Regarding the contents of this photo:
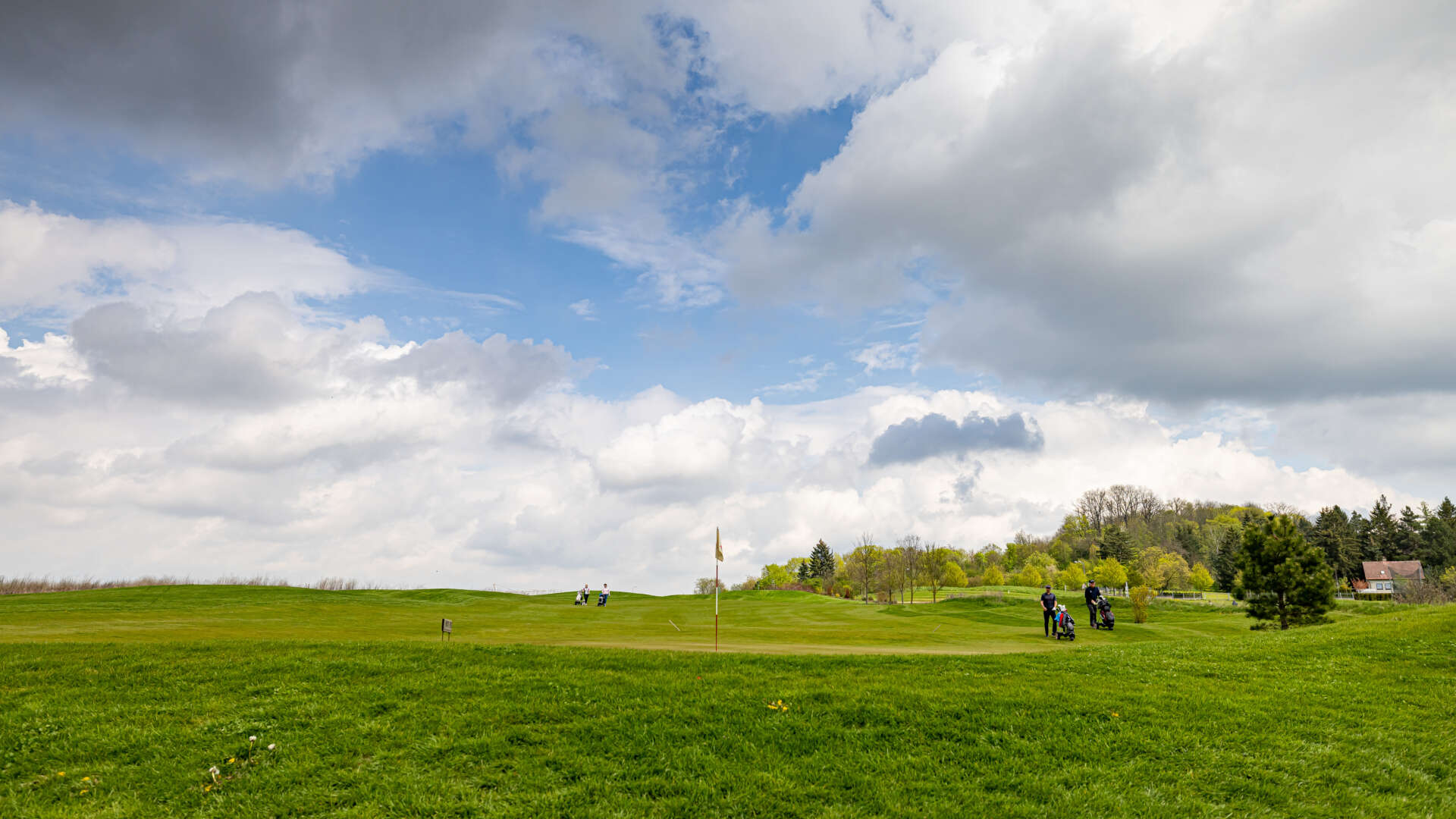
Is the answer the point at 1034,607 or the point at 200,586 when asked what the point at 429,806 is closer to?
the point at 200,586

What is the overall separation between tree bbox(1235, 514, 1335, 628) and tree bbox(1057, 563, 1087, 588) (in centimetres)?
5880

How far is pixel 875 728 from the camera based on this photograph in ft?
35.6

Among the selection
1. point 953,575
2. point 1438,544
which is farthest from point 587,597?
point 1438,544

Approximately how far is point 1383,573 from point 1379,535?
10036 mm

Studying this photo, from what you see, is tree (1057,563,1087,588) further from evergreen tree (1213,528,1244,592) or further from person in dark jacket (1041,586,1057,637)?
person in dark jacket (1041,586,1057,637)

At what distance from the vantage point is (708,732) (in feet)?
35.0

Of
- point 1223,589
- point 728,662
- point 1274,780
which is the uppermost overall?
point 728,662

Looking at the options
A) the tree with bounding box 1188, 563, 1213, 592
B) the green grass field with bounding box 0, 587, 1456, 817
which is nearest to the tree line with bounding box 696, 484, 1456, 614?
the tree with bounding box 1188, 563, 1213, 592

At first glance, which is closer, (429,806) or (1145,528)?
(429,806)

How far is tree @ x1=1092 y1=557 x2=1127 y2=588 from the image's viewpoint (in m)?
88.2

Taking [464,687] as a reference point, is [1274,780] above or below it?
below

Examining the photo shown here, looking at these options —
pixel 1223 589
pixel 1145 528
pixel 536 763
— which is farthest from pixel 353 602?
pixel 1145 528

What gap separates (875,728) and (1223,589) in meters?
115

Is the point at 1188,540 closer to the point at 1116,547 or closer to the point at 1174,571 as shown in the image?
the point at 1174,571
